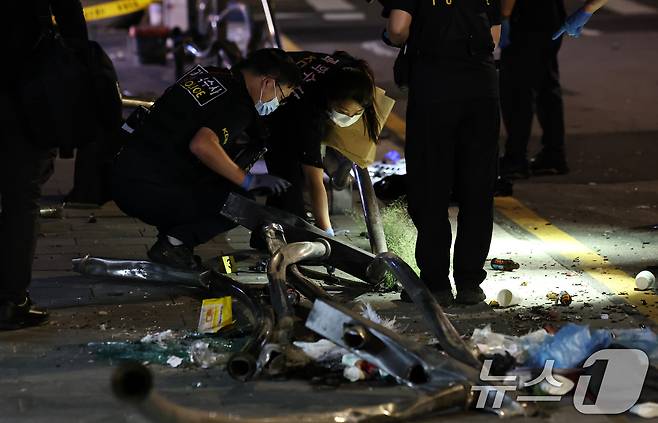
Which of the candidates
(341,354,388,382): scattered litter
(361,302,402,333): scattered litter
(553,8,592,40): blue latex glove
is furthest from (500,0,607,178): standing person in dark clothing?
(341,354,388,382): scattered litter

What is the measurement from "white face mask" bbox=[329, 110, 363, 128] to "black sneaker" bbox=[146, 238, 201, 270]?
3.20ft

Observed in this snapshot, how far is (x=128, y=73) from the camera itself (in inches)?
579

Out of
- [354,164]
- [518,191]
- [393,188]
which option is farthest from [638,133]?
[354,164]

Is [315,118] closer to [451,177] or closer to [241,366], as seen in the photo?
[451,177]

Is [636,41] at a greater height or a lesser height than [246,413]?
lesser

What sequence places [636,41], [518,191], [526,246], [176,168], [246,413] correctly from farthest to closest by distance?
[636,41], [518,191], [526,246], [176,168], [246,413]

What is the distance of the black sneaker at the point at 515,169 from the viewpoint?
31.6 feet

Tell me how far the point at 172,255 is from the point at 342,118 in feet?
3.57

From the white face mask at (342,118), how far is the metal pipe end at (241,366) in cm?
203

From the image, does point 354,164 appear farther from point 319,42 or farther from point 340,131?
point 319,42

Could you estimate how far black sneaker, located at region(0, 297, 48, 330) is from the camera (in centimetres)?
590

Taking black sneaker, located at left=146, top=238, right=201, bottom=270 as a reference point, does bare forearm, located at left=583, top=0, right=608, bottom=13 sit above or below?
above

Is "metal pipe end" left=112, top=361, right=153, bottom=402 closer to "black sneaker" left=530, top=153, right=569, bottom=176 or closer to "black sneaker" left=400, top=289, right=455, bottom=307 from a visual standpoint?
"black sneaker" left=400, top=289, right=455, bottom=307

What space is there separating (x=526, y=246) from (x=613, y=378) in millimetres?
2583
